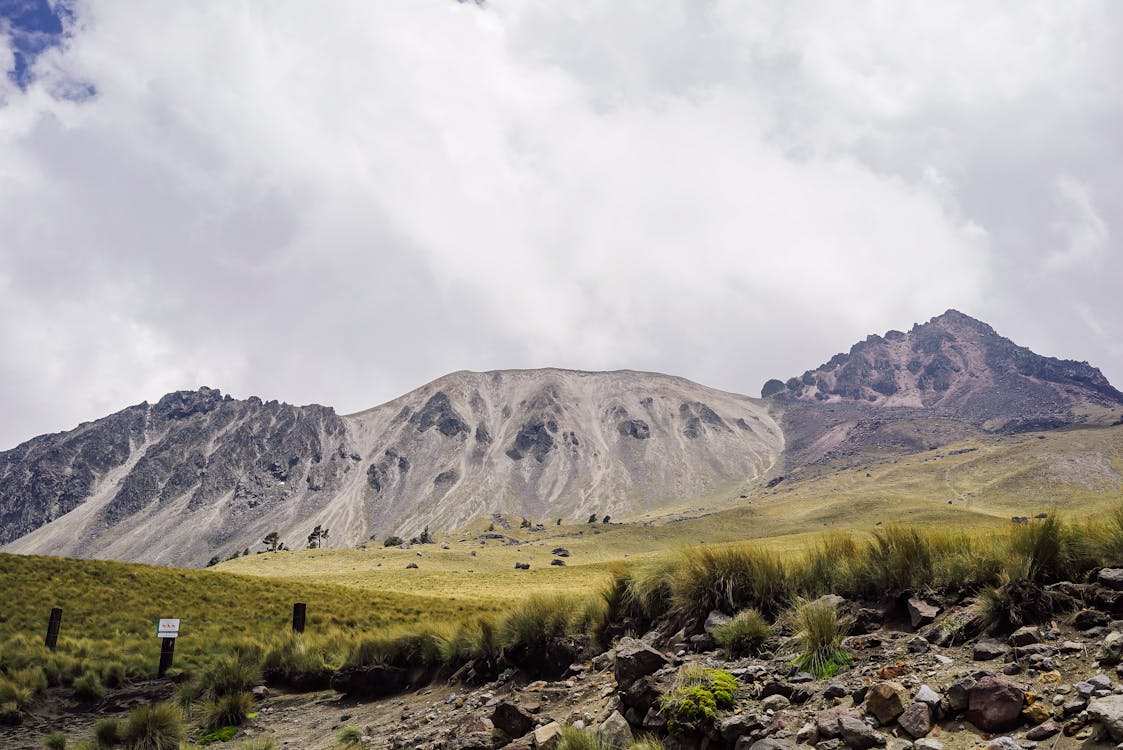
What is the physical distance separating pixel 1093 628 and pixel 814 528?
96.1 meters

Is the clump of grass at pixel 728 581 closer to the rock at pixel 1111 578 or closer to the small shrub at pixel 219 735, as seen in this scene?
the rock at pixel 1111 578

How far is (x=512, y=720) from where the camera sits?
29.3 feet

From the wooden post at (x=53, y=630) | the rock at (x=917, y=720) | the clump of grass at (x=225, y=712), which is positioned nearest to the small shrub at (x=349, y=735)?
the clump of grass at (x=225, y=712)

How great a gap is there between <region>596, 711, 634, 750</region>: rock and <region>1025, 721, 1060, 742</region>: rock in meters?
3.74

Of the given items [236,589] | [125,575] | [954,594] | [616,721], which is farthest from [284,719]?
[125,575]

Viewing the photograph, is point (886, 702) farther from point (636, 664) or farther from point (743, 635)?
point (636, 664)

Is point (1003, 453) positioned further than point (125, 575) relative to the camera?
Yes

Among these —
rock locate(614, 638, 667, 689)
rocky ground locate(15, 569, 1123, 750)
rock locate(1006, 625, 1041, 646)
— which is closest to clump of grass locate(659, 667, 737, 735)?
rocky ground locate(15, 569, 1123, 750)

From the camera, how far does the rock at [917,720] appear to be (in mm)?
5539

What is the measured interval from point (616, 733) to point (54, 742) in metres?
12.3

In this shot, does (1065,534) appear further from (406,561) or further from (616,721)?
(406,561)

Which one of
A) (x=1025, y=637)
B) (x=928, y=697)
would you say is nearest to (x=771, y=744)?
(x=928, y=697)

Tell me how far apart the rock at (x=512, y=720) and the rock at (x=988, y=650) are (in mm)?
5605

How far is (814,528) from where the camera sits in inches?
3713
